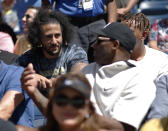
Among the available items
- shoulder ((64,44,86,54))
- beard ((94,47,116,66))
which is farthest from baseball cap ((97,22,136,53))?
shoulder ((64,44,86,54))

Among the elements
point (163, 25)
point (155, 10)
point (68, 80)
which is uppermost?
point (68, 80)

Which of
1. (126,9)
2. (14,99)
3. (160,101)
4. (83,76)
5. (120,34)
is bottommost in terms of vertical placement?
(160,101)

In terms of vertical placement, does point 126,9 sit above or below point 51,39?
below

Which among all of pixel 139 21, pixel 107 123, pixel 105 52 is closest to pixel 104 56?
pixel 105 52

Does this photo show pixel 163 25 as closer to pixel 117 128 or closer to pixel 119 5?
pixel 119 5

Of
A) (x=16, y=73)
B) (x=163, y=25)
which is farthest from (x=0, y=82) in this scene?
(x=163, y=25)

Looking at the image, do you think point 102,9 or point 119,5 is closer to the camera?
point 102,9

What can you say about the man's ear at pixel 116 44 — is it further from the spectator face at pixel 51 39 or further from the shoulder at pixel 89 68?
the spectator face at pixel 51 39

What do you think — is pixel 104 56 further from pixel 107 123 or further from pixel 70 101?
pixel 70 101

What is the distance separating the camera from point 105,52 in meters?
3.90

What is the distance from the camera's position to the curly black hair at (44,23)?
15.6 ft

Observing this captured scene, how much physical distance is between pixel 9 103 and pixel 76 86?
99 cm

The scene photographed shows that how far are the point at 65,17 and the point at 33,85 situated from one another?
179 cm

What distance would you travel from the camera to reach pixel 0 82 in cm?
370
